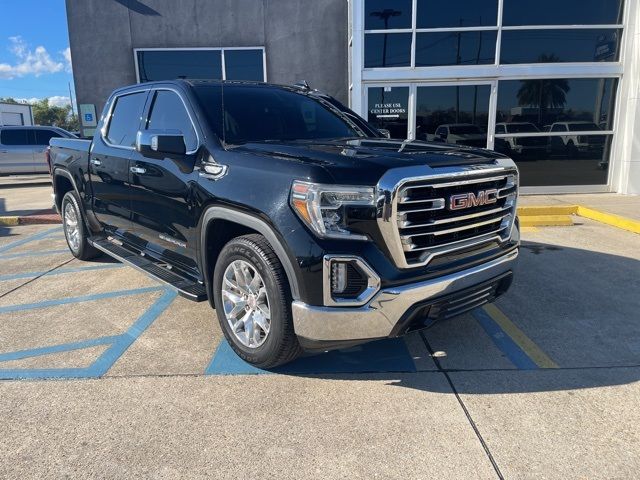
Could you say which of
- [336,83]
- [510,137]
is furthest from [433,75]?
[336,83]

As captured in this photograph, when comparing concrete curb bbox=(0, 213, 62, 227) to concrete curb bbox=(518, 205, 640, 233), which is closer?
concrete curb bbox=(518, 205, 640, 233)

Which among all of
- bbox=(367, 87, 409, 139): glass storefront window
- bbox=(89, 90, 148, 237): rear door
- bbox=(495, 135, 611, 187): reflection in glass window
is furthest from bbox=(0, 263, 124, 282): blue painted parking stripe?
bbox=(495, 135, 611, 187): reflection in glass window

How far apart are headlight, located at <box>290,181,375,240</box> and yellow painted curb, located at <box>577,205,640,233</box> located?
253 inches

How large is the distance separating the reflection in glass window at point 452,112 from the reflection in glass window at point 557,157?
2.05 feet

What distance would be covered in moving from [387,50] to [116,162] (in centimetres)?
758

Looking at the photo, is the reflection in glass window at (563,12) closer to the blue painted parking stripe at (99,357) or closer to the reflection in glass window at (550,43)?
the reflection in glass window at (550,43)

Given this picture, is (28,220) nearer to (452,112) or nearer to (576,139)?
(452,112)

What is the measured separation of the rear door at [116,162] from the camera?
4.57 meters

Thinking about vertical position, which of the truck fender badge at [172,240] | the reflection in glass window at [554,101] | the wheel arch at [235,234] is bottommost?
the truck fender badge at [172,240]

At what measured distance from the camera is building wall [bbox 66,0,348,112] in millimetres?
12906

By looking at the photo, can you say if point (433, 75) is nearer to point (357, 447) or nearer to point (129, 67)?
point (129, 67)

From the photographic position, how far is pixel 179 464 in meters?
2.45

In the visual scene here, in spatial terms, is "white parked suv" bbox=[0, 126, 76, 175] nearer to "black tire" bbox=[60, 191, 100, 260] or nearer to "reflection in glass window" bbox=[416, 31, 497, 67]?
"black tire" bbox=[60, 191, 100, 260]

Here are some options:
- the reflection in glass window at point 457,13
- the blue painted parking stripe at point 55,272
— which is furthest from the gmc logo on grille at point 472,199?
the reflection in glass window at point 457,13
